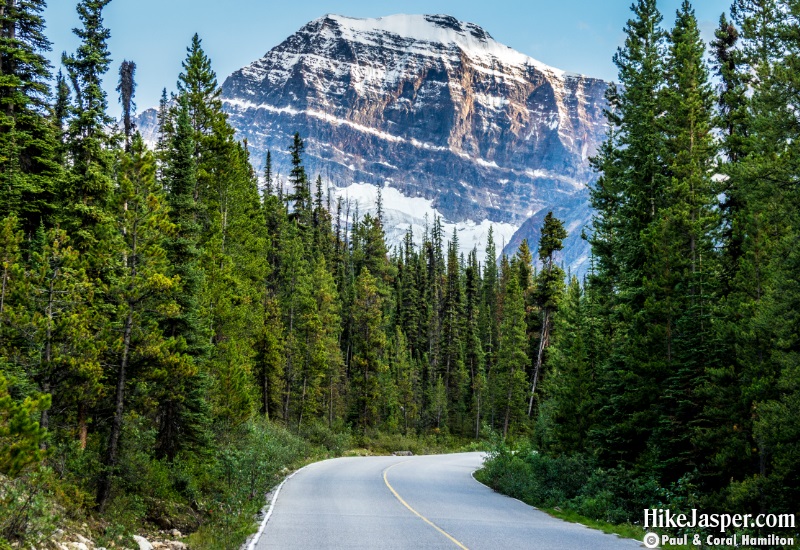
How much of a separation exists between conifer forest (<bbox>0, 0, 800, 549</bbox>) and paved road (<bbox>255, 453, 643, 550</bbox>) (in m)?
1.33

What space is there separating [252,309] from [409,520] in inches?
965

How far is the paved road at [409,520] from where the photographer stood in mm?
11953

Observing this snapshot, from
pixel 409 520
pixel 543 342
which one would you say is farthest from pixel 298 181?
pixel 409 520

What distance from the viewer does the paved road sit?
1195 cm

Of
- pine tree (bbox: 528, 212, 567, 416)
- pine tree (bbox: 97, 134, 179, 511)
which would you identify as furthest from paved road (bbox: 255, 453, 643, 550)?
pine tree (bbox: 528, 212, 567, 416)

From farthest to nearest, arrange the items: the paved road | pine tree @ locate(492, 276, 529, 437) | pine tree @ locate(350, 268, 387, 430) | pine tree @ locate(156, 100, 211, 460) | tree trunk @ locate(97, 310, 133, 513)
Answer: pine tree @ locate(492, 276, 529, 437) < pine tree @ locate(350, 268, 387, 430) < pine tree @ locate(156, 100, 211, 460) < tree trunk @ locate(97, 310, 133, 513) < the paved road

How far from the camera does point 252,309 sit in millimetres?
37031

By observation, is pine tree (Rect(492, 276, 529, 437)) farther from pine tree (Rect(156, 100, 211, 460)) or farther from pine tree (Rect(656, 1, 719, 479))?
pine tree (Rect(156, 100, 211, 460))

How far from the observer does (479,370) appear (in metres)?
78.4

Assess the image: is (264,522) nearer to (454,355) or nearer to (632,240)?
(632,240)

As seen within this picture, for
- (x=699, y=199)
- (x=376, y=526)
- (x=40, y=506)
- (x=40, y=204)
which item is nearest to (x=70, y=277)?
(x=40, y=506)

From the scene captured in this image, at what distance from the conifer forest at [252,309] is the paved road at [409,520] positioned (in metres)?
1.33

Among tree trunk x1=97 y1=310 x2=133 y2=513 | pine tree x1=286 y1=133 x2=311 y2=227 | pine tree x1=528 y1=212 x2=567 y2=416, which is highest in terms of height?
pine tree x1=286 y1=133 x2=311 y2=227

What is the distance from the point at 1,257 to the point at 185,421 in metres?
10.6
